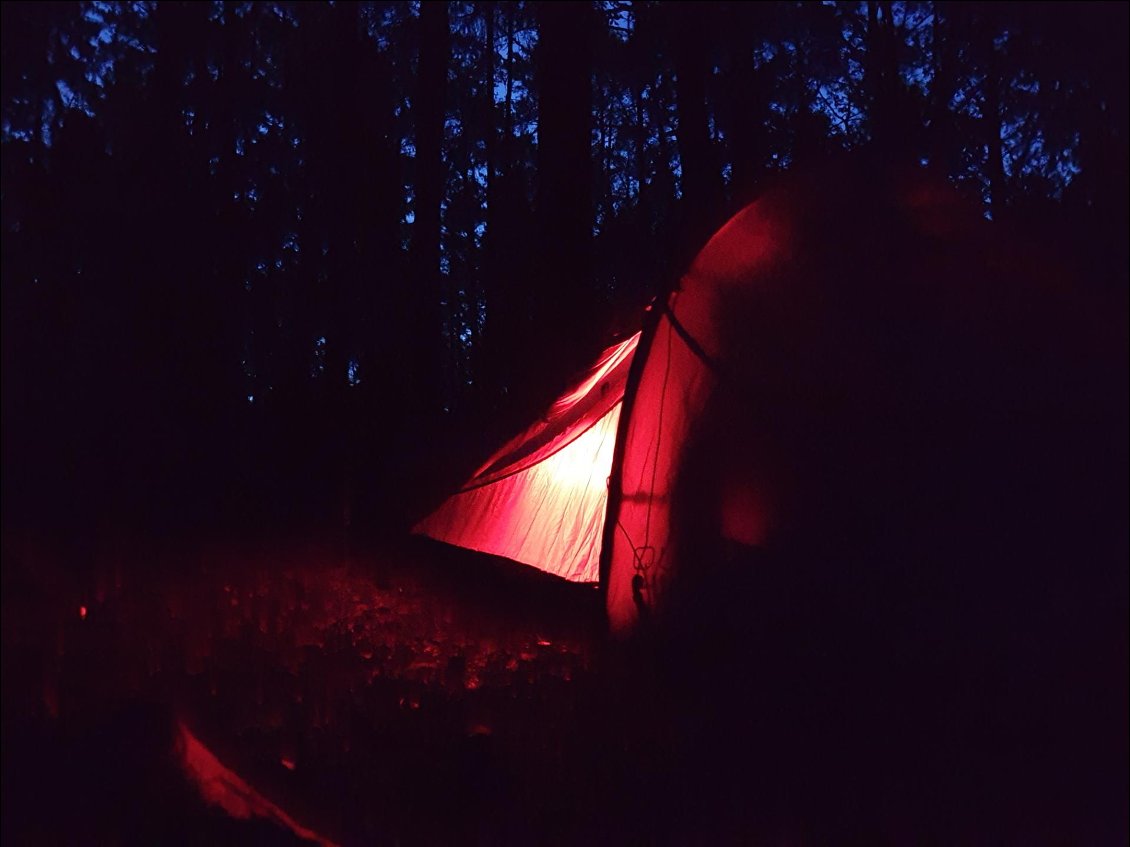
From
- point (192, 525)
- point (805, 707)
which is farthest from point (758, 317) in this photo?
point (192, 525)

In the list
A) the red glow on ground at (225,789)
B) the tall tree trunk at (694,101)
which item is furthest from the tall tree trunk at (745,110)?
the red glow on ground at (225,789)

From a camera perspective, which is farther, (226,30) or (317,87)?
(317,87)

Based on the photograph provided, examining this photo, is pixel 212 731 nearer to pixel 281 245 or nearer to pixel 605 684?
pixel 605 684

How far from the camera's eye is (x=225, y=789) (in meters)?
2.87

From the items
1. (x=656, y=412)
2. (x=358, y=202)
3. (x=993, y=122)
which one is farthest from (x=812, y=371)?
(x=993, y=122)

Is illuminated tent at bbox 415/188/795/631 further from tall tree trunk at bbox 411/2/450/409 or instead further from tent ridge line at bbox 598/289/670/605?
tall tree trunk at bbox 411/2/450/409

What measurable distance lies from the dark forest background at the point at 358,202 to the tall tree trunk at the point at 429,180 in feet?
0.24

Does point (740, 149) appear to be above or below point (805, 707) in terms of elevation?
above

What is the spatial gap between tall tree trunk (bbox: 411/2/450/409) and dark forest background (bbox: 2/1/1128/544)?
72 mm

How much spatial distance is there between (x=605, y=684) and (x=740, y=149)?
30.7ft

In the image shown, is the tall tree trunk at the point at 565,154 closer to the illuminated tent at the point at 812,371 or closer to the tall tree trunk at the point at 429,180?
the illuminated tent at the point at 812,371

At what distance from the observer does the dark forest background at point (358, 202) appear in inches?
198

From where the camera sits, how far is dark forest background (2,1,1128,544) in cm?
503

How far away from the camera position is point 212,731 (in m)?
3.58
